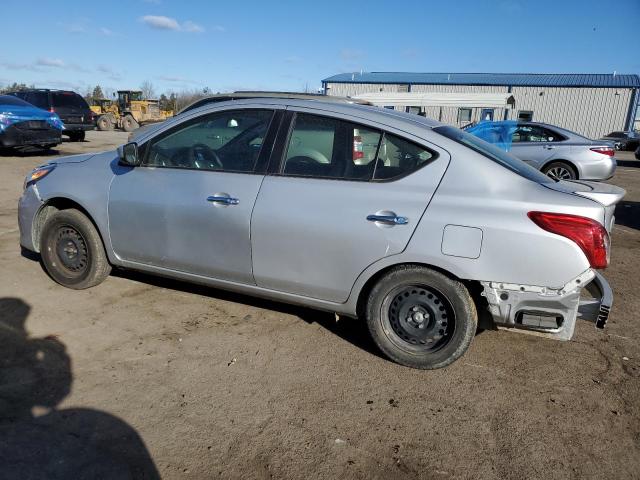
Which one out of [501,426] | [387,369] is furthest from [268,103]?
[501,426]

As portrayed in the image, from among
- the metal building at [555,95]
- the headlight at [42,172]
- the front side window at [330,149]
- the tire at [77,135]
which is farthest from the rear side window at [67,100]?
the metal building at [555,95]

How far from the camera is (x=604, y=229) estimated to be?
2.88 meters

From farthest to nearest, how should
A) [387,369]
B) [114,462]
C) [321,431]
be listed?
[387,369], [321,431], [114,462]

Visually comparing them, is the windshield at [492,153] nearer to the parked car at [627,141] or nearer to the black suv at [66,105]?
the black suv at [66,105]

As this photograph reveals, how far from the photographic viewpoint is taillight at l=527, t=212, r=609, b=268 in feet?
9.33

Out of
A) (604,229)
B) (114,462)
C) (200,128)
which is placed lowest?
(114,462)

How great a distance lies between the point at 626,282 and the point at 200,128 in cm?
Result: 463

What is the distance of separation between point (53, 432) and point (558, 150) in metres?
10.5

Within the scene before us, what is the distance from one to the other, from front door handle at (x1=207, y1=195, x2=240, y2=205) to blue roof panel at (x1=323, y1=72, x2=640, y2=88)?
41.2 metres

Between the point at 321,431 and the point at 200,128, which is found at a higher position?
the point at 200,128

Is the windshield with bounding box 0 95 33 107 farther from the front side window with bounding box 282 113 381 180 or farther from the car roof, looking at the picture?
the front side window with bounding box 282 113 381 180

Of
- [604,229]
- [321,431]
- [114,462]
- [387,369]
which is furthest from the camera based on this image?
[387,369]

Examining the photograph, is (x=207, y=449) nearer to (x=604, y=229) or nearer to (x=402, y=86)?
(x=604, y=229)

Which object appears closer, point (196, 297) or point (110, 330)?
point (110, 330)
